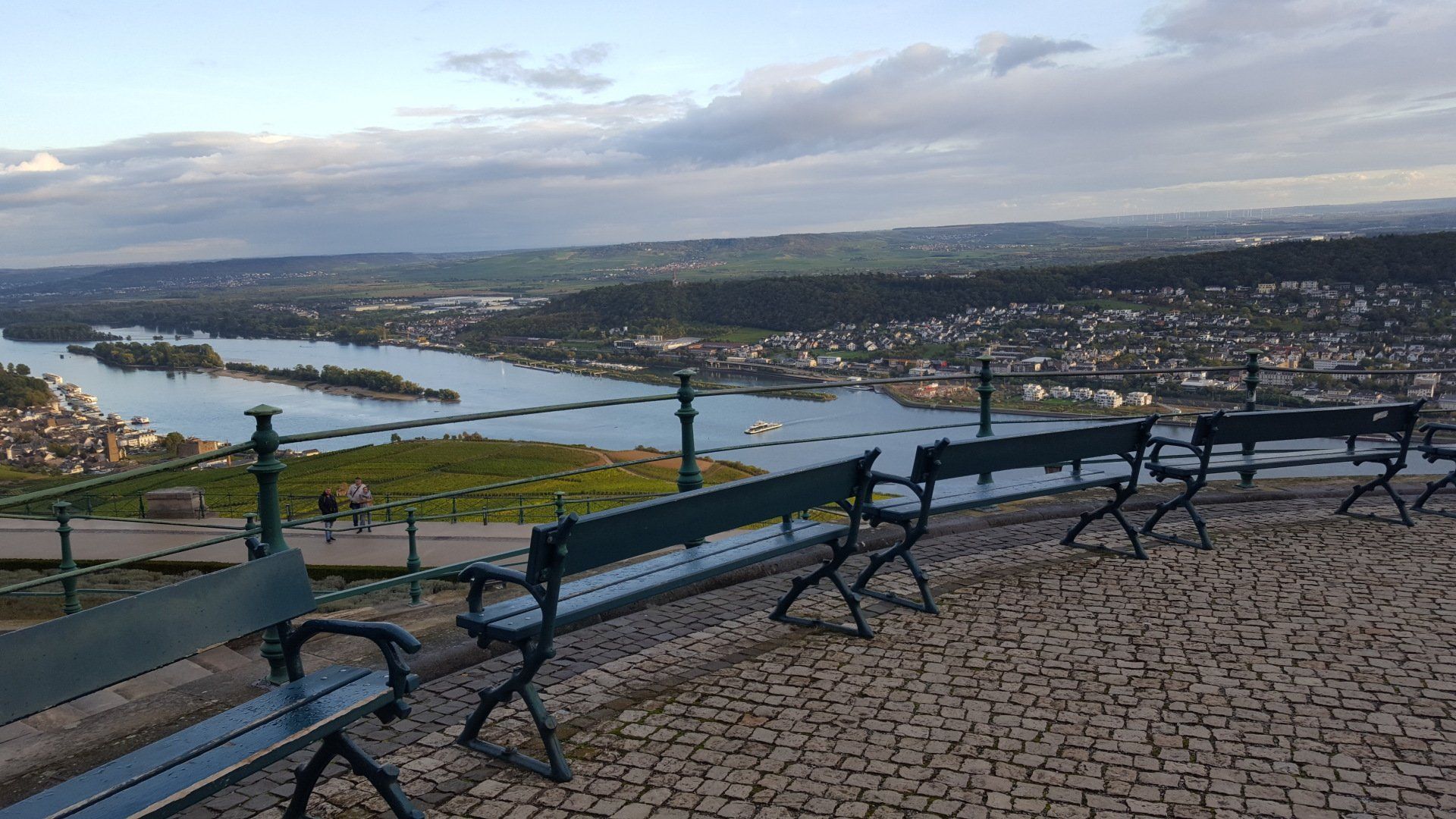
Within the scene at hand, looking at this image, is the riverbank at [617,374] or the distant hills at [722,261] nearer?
the riverbank at [617,374]

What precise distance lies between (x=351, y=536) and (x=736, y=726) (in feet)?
55.7

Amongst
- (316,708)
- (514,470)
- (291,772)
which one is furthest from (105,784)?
(514,470)

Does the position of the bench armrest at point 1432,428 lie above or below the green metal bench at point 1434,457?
above

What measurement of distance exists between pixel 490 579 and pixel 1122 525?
188 inches

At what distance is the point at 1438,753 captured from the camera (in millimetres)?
3770

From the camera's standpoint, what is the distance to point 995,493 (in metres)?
6.54

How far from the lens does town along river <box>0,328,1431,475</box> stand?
25156 mm

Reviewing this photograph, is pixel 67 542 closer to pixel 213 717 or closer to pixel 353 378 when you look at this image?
pixel 213 717

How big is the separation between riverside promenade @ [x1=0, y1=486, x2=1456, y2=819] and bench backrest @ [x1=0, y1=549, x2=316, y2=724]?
28.5 inches

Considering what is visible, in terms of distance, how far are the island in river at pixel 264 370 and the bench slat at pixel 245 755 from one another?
1856 inches

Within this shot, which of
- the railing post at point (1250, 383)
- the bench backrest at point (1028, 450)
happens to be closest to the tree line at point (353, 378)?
the railing post at point (1250, 383)

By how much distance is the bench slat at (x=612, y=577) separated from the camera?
12.8 feet

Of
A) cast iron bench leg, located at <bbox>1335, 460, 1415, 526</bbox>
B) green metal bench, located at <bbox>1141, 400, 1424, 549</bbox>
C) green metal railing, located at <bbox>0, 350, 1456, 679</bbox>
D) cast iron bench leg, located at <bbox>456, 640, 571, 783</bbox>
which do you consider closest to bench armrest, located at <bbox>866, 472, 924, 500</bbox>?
green metal railing, located at <bbox>0, 350, 1456, 679</bbox>

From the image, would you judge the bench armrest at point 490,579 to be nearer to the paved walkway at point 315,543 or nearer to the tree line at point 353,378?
the paved walkway at point 315,543
